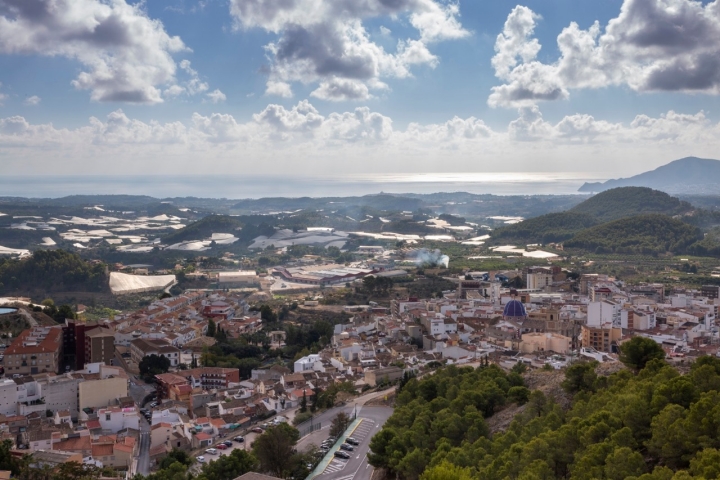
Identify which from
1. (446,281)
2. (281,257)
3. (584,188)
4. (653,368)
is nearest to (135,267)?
(281,257)

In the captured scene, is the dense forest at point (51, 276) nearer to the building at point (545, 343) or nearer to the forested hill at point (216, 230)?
the forested hill at point (216, 230)

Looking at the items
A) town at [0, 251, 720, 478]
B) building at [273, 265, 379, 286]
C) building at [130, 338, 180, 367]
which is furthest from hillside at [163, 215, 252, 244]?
building at [130, 338, 180, 367]

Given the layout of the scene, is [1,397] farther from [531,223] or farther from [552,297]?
[531,223]

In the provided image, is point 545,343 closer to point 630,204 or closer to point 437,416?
point 437,416

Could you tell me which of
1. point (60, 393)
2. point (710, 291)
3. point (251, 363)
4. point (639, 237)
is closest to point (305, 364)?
A: point (251, 363)

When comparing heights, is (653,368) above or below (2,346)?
above

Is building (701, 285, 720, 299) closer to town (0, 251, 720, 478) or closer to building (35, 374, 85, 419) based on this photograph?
town (0, 251, 720, 478)

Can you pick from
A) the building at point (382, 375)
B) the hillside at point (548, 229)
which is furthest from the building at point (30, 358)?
the hillside at point (548, 229)
